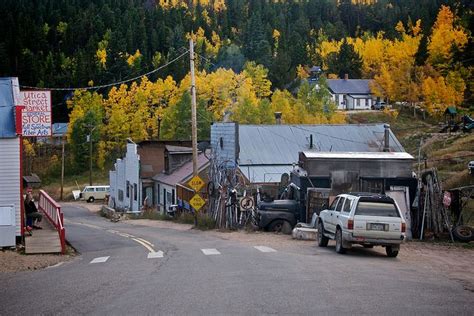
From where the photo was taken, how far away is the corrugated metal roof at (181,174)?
46.8 metres

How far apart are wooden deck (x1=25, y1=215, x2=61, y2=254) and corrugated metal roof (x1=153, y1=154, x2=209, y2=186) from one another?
20.1 metres

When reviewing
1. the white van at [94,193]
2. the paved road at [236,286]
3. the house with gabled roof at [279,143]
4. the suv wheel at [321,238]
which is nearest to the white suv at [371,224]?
the paved road at [236,286]

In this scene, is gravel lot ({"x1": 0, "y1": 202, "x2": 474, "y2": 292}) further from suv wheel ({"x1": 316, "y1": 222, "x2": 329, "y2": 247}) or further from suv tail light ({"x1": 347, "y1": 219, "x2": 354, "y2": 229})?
suv tail light ({"x1": 347, "y1": 219, "x2": 354, "y2": 229})

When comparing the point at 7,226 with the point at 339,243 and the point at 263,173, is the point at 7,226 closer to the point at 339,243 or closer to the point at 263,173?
the point at 339,243

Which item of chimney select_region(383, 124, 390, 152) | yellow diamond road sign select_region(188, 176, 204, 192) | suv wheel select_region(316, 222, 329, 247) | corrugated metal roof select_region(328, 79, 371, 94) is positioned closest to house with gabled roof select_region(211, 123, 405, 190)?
chimney select_region(383, 124, 390, 152)

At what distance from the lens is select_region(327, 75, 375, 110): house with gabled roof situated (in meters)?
→ 117

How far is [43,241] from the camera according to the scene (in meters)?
23.2

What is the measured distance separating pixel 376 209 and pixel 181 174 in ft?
102

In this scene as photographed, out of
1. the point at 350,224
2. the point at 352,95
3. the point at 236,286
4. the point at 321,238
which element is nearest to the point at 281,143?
the point at 321,238

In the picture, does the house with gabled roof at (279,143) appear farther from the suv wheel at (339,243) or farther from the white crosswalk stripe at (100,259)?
the suv wheel at (339,243)

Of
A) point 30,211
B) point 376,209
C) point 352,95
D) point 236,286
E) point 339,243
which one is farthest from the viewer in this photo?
point 352,95

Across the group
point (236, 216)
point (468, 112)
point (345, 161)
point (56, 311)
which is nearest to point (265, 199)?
point (236, 216)

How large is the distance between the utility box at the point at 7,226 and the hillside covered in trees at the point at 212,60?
2669cm

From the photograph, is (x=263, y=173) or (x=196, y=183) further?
(x=263, y=173)
